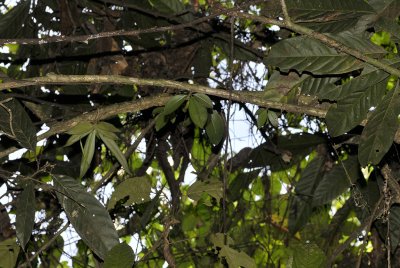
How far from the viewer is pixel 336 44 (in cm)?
166

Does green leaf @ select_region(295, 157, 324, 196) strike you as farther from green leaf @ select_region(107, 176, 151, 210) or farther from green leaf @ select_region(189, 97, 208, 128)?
green leaf @ select_region(189, 97, 208, 128)

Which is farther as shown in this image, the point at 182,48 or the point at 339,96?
the point at 182,48

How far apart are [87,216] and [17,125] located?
0.29m

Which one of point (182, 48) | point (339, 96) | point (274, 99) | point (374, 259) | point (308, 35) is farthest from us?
point (182, 48)

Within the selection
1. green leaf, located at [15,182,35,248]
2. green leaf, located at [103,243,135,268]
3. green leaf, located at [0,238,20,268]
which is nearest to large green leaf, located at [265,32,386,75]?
green leaf, located at [103,243,135,268]

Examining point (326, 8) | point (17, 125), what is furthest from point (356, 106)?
point (17, 125)

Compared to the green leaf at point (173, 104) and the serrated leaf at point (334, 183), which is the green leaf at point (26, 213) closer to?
the green leaf at point (173, 104)

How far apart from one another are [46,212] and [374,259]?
128 centimetres

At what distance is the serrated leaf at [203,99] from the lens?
5.68 feet

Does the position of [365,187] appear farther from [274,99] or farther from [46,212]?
[46,212]

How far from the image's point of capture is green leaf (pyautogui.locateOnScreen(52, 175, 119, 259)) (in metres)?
1.78

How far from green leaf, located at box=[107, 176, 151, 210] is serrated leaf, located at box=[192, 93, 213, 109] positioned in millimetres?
431

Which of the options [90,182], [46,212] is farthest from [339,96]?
[46,212]

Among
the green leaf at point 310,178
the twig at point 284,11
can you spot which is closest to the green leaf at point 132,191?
the twig at point 284,11
